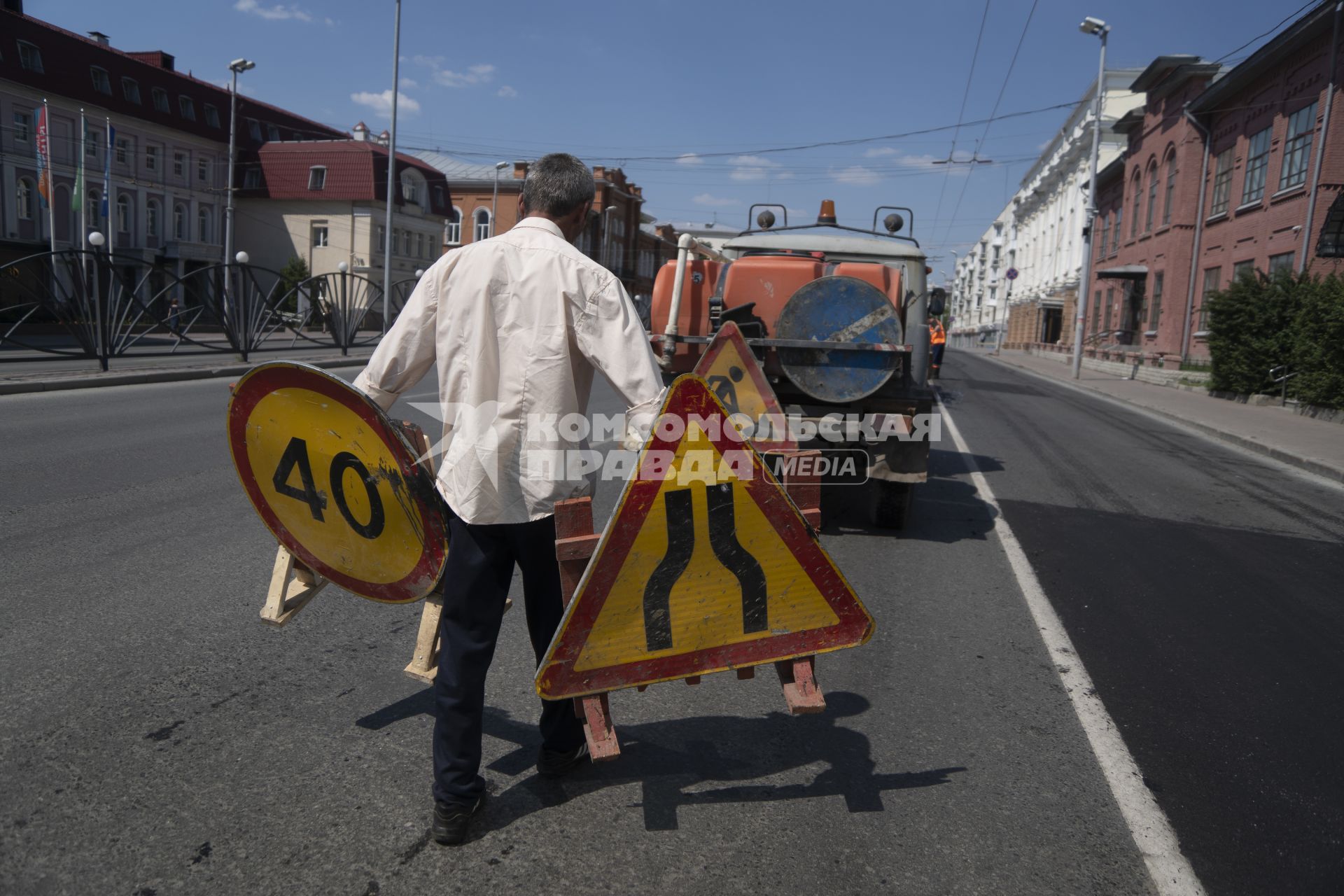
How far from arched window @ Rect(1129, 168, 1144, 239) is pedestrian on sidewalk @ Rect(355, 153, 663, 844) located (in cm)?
4145

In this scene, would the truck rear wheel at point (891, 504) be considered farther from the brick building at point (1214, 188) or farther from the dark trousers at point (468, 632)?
the brick building at point (1214, 188)

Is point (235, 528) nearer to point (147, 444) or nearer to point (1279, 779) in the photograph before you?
point (147, 444)

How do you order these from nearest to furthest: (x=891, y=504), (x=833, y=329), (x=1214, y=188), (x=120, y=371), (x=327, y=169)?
(x=833, y=329)
(x=891, y=504)
(x=120, y=371)
(x=1214, y=188)
(x=327, y=169)

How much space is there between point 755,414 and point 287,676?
245 cm

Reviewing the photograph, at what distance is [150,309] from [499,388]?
17933 millimetres

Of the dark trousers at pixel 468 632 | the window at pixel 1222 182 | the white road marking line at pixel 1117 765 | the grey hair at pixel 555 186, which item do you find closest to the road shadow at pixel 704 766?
the dark trousers at pixel 468 632

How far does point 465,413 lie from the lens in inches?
109

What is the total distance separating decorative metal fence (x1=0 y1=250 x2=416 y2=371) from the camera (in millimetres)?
15812

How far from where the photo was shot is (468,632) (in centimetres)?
281

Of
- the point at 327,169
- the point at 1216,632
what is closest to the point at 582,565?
the point at 1216,632

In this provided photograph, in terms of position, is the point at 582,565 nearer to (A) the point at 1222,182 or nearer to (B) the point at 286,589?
(B) the point at 286,589

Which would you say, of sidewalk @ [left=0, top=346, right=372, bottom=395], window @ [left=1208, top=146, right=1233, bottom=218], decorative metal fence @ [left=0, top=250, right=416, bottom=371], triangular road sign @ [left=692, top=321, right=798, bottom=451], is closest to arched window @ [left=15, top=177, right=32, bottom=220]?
decorative metal fence @ [left=0, top=250, right=416, bottom=371]

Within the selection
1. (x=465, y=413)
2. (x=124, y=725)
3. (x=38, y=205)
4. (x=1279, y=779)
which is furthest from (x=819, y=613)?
(x=38, y=205)

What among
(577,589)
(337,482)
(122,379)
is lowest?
(122,379)
